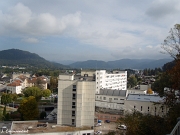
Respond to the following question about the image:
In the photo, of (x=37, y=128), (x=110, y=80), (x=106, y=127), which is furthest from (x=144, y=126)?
(x=110, y=80)

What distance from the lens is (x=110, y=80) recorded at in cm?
3484

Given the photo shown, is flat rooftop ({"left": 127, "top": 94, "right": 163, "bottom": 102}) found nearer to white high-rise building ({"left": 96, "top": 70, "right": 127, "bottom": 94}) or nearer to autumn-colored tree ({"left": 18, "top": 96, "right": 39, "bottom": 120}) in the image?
white high-rise building ({"left": 96, "top": 70, "right": 127, "bottom": 94})

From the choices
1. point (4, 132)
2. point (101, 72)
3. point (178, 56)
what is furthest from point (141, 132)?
point (101, 72)

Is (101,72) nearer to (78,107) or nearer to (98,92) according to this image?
(98,92)

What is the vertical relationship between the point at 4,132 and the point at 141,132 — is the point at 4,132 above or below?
below

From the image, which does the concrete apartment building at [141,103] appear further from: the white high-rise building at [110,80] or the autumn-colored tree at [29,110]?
the autumn-colored tree at [29,110]

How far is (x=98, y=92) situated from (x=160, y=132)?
18.9 metres

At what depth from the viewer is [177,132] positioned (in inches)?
163

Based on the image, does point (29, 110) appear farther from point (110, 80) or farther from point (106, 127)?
point (110, 80)

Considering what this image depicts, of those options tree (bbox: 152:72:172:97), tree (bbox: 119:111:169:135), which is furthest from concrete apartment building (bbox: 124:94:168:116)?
tree (bbox: 119:111:169:135)

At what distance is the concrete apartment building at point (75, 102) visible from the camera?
1556 centimetres

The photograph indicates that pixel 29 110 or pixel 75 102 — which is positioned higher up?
pixel 75 102

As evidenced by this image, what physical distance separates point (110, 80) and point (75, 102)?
1982 cm

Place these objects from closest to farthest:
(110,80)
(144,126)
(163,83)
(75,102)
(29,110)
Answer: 1. (144,126)
2. (75,102)
3. (29,110)
4. (163,83)
5. (110,80)
